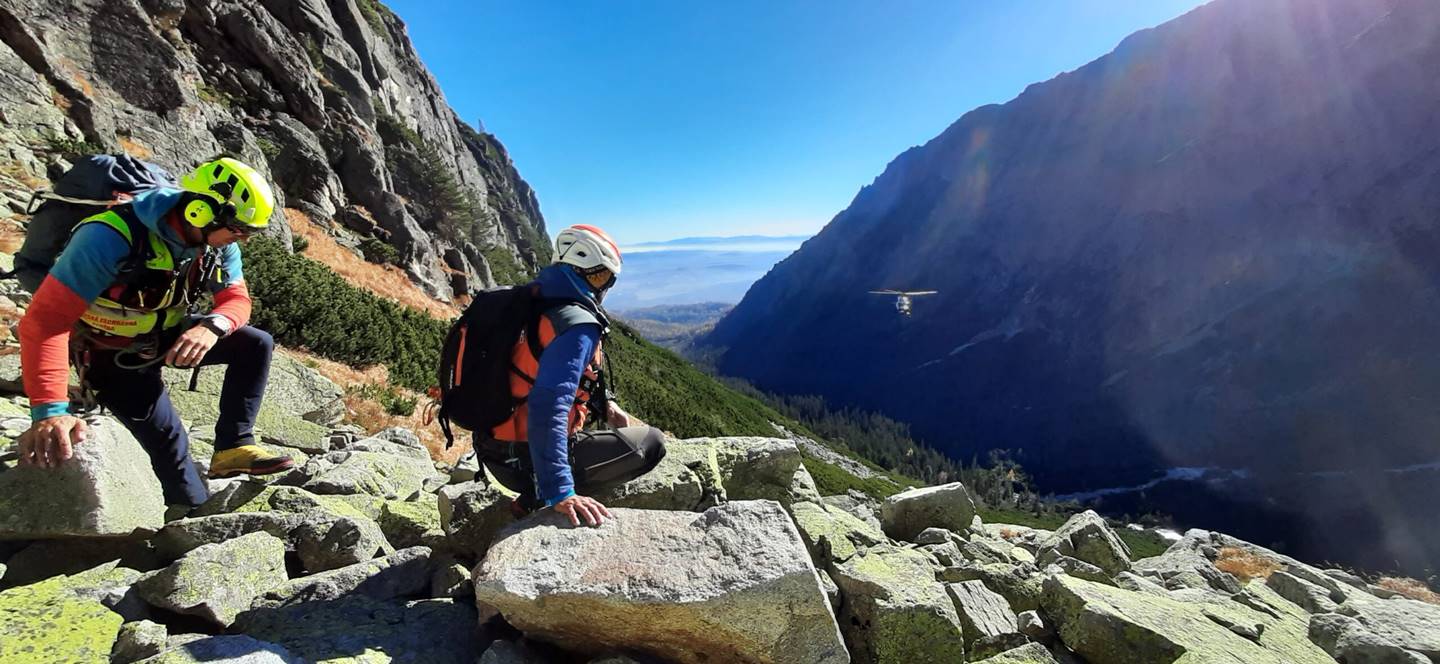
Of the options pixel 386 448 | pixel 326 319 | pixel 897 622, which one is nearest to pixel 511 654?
pixel 897 622

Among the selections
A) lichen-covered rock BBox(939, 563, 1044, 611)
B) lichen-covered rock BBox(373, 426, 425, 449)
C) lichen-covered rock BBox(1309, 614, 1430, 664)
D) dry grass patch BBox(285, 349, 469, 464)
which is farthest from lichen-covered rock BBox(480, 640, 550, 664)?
dry grass patch BBox(285, 349, 469, 464)

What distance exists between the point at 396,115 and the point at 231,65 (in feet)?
103

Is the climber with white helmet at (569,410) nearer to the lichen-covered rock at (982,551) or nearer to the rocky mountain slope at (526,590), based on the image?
the rocky mountain slope at (526,590)

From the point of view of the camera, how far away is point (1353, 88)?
196250 millimetres

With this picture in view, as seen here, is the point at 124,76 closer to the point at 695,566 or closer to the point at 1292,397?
the point at 695,566

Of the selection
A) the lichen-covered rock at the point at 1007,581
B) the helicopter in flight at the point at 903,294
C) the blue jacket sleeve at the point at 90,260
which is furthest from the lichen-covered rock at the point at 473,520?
the helicopter in flight at the point at 903,294

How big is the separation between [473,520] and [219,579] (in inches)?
64.8

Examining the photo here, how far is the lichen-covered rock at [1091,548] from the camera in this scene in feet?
30.0

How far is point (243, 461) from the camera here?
5699 mm

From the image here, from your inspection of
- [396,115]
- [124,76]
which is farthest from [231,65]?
[396,115]

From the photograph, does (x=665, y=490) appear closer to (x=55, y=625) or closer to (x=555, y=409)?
(x=555, y=409)

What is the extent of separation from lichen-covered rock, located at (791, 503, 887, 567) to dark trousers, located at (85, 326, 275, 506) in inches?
213

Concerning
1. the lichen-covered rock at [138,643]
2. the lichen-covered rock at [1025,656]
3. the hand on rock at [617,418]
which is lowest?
the lichen-covered rock at [1025,656]

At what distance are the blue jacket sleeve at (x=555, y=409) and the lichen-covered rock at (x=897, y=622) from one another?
2.34 metres
